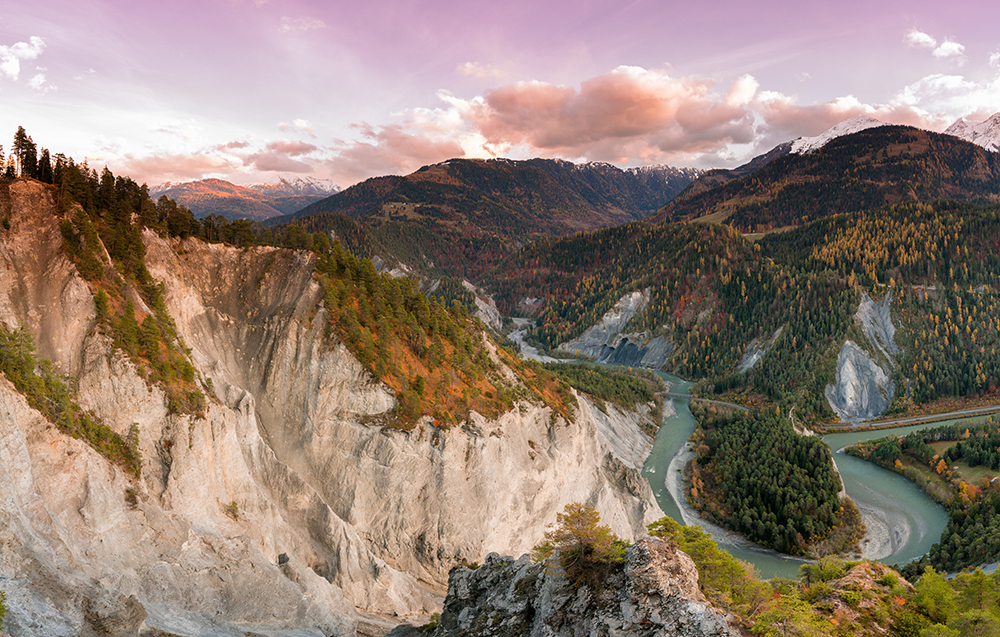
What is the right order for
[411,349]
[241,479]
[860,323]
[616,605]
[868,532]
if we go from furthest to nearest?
[860,323] < [868,532] < [411,349] < [241,479] < [616,605]

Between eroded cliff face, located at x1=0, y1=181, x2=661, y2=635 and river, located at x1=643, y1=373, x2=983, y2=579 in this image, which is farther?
river, located at x1=643, y1=373, x2=983, y2=579

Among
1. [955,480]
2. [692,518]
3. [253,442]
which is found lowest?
[692,518]

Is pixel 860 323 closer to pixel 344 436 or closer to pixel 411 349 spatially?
A: pixel 411 349

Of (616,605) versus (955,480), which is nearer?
(616,605)

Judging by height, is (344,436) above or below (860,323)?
below

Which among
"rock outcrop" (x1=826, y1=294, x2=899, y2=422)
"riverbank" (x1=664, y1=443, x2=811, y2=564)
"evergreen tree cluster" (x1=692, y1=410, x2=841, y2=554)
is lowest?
Result: "riverbank" (x1=664, y1=443, x2=811, y2=564)

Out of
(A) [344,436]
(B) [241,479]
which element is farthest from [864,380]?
(B) [241,479]

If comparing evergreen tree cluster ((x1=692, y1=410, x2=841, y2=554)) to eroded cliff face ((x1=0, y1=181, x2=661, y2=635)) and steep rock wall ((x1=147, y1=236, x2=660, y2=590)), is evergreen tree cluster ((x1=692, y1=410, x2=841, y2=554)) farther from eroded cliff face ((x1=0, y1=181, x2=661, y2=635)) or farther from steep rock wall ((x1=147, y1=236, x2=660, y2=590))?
steep rock wall ((x1=147, y1=236, x2=660, y2=590))

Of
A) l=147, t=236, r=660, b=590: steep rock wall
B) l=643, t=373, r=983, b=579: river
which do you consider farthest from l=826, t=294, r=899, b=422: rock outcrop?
l=147, t=236, r=660, b=590: steep rock wall
